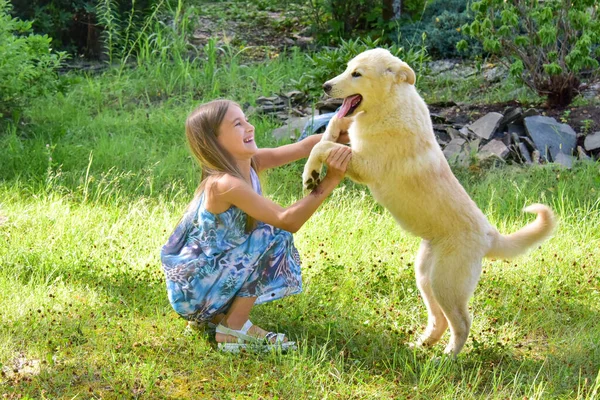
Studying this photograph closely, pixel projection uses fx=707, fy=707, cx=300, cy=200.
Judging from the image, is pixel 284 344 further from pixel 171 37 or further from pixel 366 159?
pixel 171 37

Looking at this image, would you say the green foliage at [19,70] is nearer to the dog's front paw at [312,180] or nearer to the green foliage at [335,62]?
the green foliage at [335,62]

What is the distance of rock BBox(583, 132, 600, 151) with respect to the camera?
6.54 meters

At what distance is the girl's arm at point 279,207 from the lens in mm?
3549

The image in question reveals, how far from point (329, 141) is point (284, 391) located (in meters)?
1.29

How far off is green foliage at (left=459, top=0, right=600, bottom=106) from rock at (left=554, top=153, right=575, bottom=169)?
1.12m

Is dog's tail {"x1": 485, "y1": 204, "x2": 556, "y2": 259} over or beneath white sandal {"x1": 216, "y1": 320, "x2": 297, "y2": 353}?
over

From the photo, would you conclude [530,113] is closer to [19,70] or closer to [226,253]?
[226,253]

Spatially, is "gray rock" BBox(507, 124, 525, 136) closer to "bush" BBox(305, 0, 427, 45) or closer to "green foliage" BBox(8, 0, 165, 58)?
"bush" BBox(305, 0, 427, 45)

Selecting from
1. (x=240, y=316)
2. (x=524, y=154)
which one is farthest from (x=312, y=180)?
(x=524, y=154)

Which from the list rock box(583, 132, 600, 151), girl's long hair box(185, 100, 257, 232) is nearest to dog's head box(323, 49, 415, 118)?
girl's long hair box(185, 100, 257, 232)

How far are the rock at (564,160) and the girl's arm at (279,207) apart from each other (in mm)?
3403

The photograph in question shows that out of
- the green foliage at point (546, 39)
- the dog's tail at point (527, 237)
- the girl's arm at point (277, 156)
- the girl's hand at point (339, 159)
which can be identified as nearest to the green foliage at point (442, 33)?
the green foliage at point (546, 39)

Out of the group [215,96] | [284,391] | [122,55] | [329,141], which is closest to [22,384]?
[284,391]

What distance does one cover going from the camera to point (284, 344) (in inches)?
147
